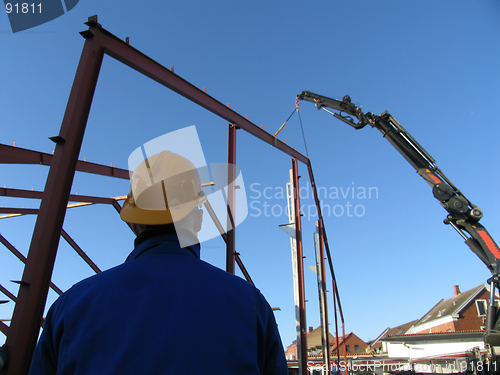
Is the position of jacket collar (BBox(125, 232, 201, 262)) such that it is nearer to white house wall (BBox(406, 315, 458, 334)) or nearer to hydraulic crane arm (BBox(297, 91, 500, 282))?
hydraulic crane arm (BBox(297, 91, 500, 282))

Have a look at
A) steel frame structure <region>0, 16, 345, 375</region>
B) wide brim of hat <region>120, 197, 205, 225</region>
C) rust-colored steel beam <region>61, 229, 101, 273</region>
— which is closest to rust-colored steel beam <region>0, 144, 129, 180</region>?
steel frame structure <region>0, 16, 345, 375</region>

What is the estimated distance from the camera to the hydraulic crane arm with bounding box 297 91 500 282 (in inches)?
315

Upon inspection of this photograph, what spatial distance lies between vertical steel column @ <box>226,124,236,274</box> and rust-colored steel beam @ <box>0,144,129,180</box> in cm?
220

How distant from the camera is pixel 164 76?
165 inches

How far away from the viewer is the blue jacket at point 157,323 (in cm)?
99

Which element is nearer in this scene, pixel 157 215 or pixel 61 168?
pixel 157 215

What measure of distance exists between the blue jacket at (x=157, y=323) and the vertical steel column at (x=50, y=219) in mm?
1359

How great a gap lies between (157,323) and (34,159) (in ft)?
16.2

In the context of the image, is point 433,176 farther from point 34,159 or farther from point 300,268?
point 34,159

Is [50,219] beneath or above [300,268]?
beneath

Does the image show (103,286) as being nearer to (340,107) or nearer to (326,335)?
(326,335)

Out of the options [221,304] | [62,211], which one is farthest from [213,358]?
[62,211]

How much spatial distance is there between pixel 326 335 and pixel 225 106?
5.83 meters

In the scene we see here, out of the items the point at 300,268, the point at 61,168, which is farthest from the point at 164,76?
the point at 300,268
